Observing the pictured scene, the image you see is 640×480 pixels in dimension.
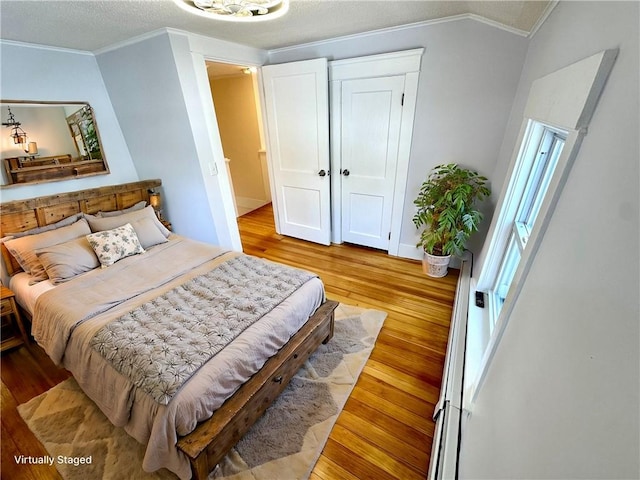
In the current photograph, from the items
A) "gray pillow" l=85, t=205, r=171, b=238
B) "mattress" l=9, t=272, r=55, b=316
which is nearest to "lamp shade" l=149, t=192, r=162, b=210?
"gray pillow" l=85, t=205, r=171, b=238

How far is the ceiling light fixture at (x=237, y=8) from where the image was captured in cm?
163

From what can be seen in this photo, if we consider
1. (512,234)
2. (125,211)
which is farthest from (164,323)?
(512,234)

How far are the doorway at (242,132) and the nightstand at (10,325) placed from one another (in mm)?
2725

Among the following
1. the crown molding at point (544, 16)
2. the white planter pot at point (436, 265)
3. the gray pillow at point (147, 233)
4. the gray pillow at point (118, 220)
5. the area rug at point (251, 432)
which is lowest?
the area rug at point (251, 432)

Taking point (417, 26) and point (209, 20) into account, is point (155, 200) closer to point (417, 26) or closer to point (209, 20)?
point (209, 20)

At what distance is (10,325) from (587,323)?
10.7ft

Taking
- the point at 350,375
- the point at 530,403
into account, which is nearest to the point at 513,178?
the point at 530,403

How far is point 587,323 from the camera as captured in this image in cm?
49

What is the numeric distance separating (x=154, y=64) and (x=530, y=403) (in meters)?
3.13

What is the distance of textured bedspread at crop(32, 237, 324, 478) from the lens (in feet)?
3.71

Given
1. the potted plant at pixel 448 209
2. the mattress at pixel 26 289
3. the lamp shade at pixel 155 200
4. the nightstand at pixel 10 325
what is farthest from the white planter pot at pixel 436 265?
the nightstand at pixel 10 325

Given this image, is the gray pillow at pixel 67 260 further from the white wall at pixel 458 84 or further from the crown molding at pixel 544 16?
the crown molding at pixel 544 16

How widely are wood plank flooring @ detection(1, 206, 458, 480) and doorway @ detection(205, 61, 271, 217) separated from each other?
102 inches

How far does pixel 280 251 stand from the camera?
3.45 metres
